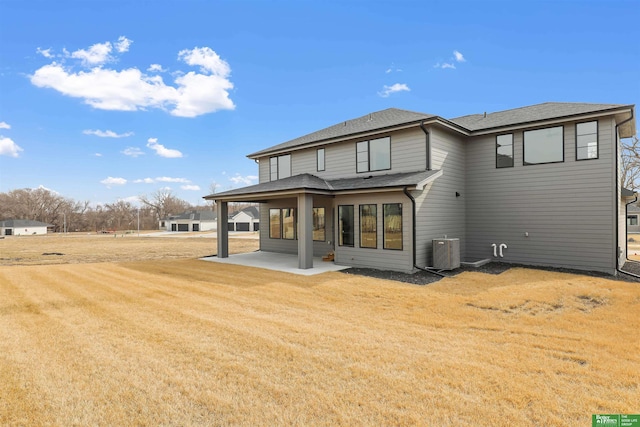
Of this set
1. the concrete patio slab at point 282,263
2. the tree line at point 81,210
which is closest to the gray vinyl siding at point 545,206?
the concrete patio slab at point 282,263

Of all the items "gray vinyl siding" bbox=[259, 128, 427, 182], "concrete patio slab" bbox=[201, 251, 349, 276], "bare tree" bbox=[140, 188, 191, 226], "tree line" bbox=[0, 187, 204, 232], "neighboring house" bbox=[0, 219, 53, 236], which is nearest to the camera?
"concrete patio slab" bbox=[201, 251, 349, 276]

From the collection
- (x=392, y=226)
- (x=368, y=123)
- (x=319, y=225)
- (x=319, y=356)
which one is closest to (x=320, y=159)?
(x=368, y=123)

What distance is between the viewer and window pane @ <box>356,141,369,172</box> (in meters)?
12.1

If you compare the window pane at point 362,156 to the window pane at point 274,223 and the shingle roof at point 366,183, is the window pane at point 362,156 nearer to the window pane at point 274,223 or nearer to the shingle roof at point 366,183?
the shingle roof at point 366,183

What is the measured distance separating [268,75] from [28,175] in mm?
79154

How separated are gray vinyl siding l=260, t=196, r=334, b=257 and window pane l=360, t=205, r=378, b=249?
112 inches

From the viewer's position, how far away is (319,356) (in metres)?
3.91

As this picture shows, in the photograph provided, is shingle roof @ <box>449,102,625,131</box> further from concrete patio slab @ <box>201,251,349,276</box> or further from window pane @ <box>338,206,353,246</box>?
concrete patio slab @ <box>201,251,349,276</box>

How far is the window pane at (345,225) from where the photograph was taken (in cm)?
1131

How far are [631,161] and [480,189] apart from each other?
29541 millimetres

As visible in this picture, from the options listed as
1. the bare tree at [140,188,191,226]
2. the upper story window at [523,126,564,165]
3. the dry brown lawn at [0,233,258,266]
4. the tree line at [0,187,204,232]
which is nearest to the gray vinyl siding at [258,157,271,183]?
the dry brown lawn at [0,233,258,266]

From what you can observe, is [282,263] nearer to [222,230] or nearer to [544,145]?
[222,230]

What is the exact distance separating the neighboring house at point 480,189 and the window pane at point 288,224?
108 inches

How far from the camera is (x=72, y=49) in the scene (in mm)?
13305
